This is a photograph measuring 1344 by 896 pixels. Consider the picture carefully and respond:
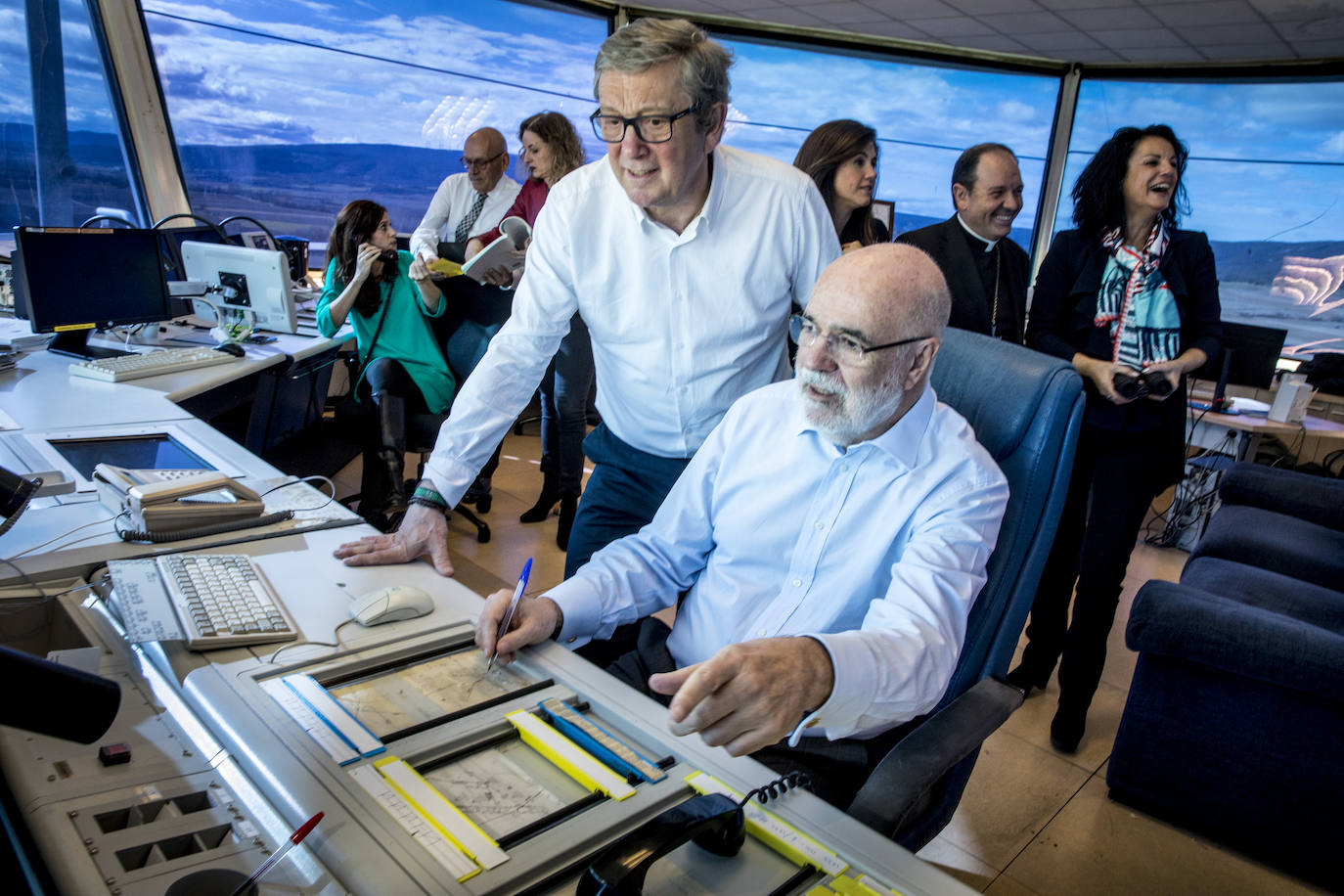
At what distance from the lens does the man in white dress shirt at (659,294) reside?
5.63 feet

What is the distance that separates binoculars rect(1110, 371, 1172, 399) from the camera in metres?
2.22

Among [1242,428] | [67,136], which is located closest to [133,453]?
[67,136]

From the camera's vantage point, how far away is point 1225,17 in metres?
4.88

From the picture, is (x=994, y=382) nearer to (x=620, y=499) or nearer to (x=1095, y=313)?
(x=620, y=499)

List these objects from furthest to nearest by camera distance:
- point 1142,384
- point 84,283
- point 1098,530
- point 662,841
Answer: point 84,283 → point 1098,530 → point 1142,384 → point 662,841

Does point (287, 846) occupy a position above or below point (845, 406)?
below

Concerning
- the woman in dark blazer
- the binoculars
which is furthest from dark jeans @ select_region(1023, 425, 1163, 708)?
the binoculars

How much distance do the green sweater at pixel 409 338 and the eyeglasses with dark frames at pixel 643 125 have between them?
1.87m

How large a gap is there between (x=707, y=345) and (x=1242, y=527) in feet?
6.94

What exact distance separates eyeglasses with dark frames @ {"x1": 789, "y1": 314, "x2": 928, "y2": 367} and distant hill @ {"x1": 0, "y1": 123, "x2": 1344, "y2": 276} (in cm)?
414

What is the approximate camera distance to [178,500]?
1.45 m

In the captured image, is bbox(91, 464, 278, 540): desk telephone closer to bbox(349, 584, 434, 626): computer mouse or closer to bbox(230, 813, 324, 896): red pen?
bbox(349, 584, 434, 626): computer mouse

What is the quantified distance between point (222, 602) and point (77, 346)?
7.35ft

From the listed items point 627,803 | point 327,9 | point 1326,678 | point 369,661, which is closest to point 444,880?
point 627,803
